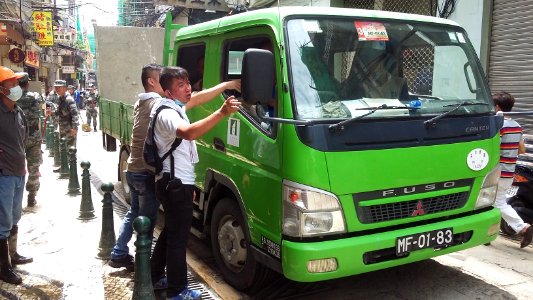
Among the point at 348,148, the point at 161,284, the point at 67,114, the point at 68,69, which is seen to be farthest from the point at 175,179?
the point at 68,69

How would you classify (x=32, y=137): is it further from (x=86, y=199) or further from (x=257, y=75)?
(x=257, y=75)

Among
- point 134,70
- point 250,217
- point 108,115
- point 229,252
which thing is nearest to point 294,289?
point 229,252

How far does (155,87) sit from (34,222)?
2772 mm

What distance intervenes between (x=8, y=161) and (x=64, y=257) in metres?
1.15

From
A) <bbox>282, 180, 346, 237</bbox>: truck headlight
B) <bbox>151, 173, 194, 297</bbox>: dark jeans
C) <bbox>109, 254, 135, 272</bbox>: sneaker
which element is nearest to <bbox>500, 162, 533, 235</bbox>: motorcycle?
<bbox>282, 180, 346, 237</bbox>: truck headlight

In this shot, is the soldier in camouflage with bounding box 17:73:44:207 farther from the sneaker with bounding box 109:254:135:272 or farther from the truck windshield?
the truck windshield

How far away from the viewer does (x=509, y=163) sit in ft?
15.6

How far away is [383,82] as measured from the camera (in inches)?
135

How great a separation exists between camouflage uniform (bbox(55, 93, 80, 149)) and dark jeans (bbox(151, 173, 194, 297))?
6689 mm

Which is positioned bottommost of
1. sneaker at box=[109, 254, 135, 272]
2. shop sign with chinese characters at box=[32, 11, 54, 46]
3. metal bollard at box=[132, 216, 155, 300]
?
sneaker at box=[109, 254, 135, 272]

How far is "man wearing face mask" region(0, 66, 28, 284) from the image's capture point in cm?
367

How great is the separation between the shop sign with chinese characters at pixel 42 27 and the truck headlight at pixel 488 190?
78.4 feet

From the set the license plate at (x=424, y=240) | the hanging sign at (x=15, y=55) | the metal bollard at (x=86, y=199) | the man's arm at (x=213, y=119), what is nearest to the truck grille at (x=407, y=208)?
the license plate at (x=424, y=240)

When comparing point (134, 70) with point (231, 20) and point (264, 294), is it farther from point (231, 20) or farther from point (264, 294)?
point (264, 294)
